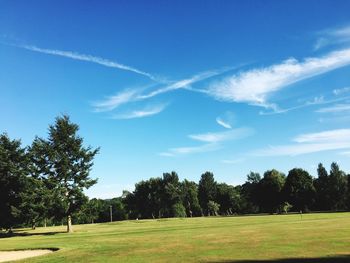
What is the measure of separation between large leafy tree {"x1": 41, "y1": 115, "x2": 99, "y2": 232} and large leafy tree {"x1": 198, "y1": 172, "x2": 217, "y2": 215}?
360 ft

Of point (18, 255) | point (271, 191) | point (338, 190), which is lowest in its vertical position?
point (18, 255)

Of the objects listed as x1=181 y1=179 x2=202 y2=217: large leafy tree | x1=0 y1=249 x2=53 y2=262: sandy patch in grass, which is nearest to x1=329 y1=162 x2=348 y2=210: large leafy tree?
x1=181 y1=179 x2=202 y2=217: large leafy tree

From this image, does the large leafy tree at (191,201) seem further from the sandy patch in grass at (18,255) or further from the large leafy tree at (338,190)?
the sandy patch in grass at (18,255)

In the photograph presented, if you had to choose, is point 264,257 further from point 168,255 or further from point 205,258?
point 168,255

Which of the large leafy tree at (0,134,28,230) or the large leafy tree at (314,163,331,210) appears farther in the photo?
the large leafy tree at (314,163,331,210)

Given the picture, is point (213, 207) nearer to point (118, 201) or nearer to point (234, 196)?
point (234, 196)

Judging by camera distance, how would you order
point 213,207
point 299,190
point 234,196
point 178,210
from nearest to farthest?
point 299,190, point 178,210, point 213,207, point 234,196

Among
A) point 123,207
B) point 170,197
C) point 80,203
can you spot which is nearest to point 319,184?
point 170,197

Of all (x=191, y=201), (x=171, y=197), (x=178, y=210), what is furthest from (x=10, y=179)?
(x=191, y=201)

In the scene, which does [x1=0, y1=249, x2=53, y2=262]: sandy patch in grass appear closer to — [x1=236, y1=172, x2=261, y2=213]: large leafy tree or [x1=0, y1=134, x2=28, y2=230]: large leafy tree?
[x1=0, y1=134, x2=28, y2=230]: large leafy tree

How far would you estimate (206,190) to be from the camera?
173250 millimetres

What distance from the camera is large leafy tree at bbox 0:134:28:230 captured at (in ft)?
219

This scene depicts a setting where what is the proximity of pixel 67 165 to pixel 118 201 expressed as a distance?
11308 cm

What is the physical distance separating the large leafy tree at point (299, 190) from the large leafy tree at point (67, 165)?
7893cm
